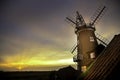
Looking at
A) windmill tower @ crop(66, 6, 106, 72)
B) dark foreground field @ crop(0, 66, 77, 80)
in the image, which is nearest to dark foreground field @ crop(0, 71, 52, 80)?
dark foreground field @ crop(0, 66, 77, 80)

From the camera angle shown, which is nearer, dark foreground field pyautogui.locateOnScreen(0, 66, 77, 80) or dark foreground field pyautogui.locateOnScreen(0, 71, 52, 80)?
dark foreground field pyautogui.locateOnScreen(0, 71, 52, 80)

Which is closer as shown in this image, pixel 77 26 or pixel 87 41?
pixel 87 41

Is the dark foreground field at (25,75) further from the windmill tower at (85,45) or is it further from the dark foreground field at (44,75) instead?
the windmill tower at (85,45)

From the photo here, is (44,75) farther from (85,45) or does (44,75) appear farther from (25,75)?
(85,45)

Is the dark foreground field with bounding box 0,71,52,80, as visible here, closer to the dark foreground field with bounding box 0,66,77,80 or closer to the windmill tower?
the dark foreground field with bounding box 0,66,77,80

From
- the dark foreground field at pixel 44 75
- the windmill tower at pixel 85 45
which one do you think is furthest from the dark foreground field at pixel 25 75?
the windmill tower at pixel 85 45

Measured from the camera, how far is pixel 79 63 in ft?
129

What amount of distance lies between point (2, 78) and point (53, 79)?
36.0 feet

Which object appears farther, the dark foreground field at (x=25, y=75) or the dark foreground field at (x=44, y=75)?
the dark foreground field at (x=44, y=75)

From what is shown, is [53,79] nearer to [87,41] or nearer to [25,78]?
[25,78]

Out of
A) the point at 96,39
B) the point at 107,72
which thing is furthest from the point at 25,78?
the point at 107,72

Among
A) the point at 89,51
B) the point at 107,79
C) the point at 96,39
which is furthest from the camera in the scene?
the point at 96,39

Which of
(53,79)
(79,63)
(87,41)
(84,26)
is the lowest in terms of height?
(53,79)

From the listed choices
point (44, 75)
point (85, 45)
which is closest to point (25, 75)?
point (44, 75)
